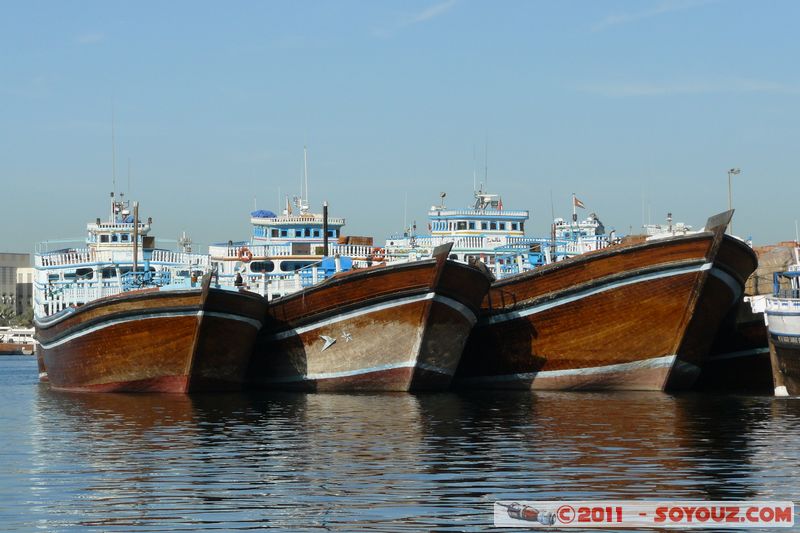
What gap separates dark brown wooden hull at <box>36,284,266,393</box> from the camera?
1485 inches

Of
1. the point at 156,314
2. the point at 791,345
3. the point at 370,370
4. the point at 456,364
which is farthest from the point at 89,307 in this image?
the point at 791,345

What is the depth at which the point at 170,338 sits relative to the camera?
125ft

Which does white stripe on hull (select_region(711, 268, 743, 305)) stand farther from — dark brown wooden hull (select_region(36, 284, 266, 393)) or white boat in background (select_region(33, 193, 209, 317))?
white boat in background (select_region(33, 193, 209, 317))

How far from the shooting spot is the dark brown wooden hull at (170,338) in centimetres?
3772

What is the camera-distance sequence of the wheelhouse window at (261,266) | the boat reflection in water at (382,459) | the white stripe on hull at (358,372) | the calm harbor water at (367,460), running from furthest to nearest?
the wheelhouse window at (261,266), the white stripe on hull at (358,372), the boat reflection in water at (382,459), the calm harbor water at (367,460)

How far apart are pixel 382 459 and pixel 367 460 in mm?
261

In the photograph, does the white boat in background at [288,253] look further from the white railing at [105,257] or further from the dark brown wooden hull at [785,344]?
the dark brown wooden hull at [785,344]

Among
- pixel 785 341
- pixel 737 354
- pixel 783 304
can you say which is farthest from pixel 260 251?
pixel 785 341

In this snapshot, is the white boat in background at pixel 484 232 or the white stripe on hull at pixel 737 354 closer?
the white stripe on hull at pixel 737 354

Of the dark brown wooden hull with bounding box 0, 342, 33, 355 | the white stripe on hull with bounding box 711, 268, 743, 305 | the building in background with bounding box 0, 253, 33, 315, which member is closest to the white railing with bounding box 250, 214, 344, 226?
the white stripe on hull with bounding box 711, 268, 743, 305

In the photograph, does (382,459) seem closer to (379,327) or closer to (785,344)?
(379,327)

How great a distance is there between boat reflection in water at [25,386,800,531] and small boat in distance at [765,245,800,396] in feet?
3.67

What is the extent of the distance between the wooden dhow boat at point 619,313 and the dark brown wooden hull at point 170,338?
294 inches

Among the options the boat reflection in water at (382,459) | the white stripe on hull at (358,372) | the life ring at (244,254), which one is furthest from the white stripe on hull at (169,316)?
the life ring at (244,254)
